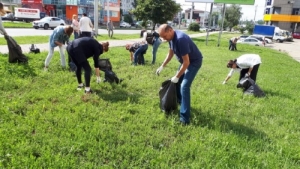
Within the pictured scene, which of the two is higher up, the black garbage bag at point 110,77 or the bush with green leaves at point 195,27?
the bush with green leaves at point 195,27

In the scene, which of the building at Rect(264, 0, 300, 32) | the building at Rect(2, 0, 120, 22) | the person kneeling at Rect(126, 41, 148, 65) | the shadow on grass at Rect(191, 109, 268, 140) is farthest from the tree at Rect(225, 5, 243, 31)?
the shadow on grass at Rect(191, 109, 268, 140)

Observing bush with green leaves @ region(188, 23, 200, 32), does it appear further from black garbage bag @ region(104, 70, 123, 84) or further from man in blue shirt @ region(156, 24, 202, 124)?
man in blue shirt @ region(156, 24, 202, 124)

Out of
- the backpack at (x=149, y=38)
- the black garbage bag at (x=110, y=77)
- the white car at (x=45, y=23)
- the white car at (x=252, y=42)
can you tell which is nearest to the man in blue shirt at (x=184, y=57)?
the black garbage bag at (x=110, y=77)

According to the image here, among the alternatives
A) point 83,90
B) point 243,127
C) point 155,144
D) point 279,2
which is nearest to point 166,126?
point 155,144

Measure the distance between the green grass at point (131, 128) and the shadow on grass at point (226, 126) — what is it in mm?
16

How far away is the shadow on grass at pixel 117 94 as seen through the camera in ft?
16.1

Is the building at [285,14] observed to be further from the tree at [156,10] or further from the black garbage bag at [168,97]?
the black garbage bag at [168,97]

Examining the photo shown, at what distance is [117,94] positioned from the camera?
5199mm

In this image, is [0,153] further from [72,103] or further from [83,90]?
[83,90]

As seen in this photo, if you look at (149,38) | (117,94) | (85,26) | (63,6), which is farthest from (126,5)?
(117,94)

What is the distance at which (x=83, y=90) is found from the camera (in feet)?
17.0

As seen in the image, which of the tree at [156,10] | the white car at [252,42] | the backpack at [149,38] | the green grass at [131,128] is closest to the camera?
the green grass at [131,128]

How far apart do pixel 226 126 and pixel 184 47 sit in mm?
1577

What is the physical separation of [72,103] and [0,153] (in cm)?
172
